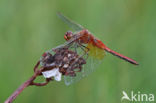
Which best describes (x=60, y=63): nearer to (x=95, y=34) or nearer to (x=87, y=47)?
(x=87, y=47)

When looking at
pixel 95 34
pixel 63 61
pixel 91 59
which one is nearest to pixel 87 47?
pixel 91 59

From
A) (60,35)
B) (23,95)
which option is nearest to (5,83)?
(23,95)

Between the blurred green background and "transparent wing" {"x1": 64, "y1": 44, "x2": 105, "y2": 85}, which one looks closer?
"transparent wing" {"x1": 64, "y1": 44, "x2": 105, "y2": 85}

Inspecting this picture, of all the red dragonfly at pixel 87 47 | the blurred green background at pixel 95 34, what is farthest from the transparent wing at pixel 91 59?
the blurred green background at pixel 95 34

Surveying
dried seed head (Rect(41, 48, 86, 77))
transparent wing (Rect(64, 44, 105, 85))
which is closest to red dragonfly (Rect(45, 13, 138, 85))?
transparent wing (Rect(64, 44, 105, 85))

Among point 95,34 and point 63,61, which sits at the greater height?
point 95,34

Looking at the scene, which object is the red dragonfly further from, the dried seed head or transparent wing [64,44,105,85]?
the dried seed head

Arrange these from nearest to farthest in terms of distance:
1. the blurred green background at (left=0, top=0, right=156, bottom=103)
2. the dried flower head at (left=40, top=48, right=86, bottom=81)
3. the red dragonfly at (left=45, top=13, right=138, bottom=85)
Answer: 1. the dried flower head at (left=40, top=48, right=86, bottom=81)
2. the red dragonfly at (left=45, top=13, right=138, bottom=85)
3. the blurred green background at (left=0, top=0, right=156, bottom=103)

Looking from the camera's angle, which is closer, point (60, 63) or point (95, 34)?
point (60, 63)

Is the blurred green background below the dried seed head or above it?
above

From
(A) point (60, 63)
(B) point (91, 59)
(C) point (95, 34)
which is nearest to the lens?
(A) point (60, 63)

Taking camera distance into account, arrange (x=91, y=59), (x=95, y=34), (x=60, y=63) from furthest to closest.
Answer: (x=95, y=34)
(x=91, y=59)
(x=60, y=63)
